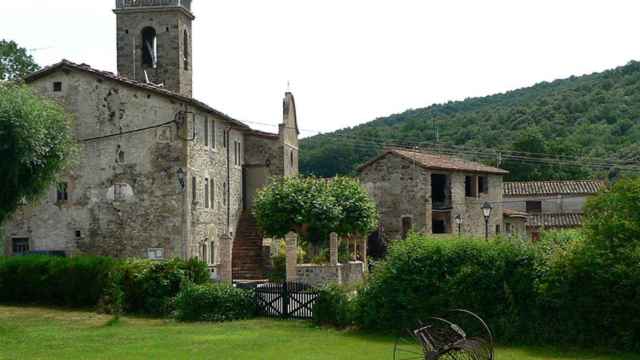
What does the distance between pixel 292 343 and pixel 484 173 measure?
42.8m

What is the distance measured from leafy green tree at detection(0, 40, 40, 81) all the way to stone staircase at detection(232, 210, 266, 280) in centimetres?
2258

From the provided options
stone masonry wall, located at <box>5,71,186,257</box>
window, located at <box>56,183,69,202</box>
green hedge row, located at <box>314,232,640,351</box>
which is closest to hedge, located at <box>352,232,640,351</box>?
green hedge row, located at <box>314,232,640,351</box>

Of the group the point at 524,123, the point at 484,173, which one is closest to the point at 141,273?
the point at 484,173

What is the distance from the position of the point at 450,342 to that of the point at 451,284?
5.82 m

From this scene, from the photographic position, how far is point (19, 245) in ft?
127

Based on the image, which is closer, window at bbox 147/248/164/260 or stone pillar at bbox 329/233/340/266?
window at bbox 147/248/164/260

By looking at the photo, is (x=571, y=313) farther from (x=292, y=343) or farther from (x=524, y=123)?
(x=524, y=123)

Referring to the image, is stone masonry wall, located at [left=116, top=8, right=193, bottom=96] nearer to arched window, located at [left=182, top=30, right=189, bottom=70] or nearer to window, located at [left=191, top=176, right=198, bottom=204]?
arched window, located at [left=182, top=30, right=189, bottom=70]

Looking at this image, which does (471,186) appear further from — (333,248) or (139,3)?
(139,3)

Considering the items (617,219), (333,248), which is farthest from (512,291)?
(333,248)

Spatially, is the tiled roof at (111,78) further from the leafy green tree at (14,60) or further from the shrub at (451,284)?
the leafy green tree at (14,60)

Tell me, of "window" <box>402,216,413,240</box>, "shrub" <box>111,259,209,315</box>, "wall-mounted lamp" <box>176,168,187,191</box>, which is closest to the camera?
"shrub" <box>111,259,209,315</box>

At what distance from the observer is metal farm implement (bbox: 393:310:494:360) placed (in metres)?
15.9

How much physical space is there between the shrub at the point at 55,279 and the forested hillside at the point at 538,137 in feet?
172
